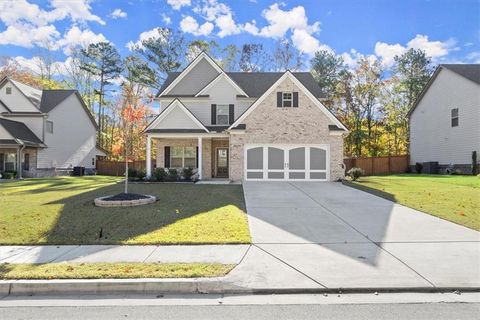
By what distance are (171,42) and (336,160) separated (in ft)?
89.8

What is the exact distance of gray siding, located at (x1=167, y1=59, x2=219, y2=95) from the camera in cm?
2495

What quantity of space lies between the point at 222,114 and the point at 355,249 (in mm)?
18341

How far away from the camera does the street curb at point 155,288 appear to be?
4.78m

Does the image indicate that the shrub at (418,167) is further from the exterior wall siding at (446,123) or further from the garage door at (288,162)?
the garage door at (288,162)

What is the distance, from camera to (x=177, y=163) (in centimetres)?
2331

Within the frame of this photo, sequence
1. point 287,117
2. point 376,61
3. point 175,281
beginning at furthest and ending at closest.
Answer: point 376,61, point 287,117, point 175,281

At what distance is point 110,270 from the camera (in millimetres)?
5363

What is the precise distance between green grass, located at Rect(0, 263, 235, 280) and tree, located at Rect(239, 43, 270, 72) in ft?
122

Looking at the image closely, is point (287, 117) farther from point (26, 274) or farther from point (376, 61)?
point (376, 61)

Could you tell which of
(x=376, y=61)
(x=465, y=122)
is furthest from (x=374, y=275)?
(x=376, y=61)

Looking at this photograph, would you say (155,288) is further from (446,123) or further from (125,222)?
(446,123)

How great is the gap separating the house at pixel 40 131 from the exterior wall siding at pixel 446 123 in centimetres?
3364

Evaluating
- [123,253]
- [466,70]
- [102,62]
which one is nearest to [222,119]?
[123,253]

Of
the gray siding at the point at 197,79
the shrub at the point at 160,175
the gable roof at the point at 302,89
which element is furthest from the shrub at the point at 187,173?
the gray siding at the point at 197,79
